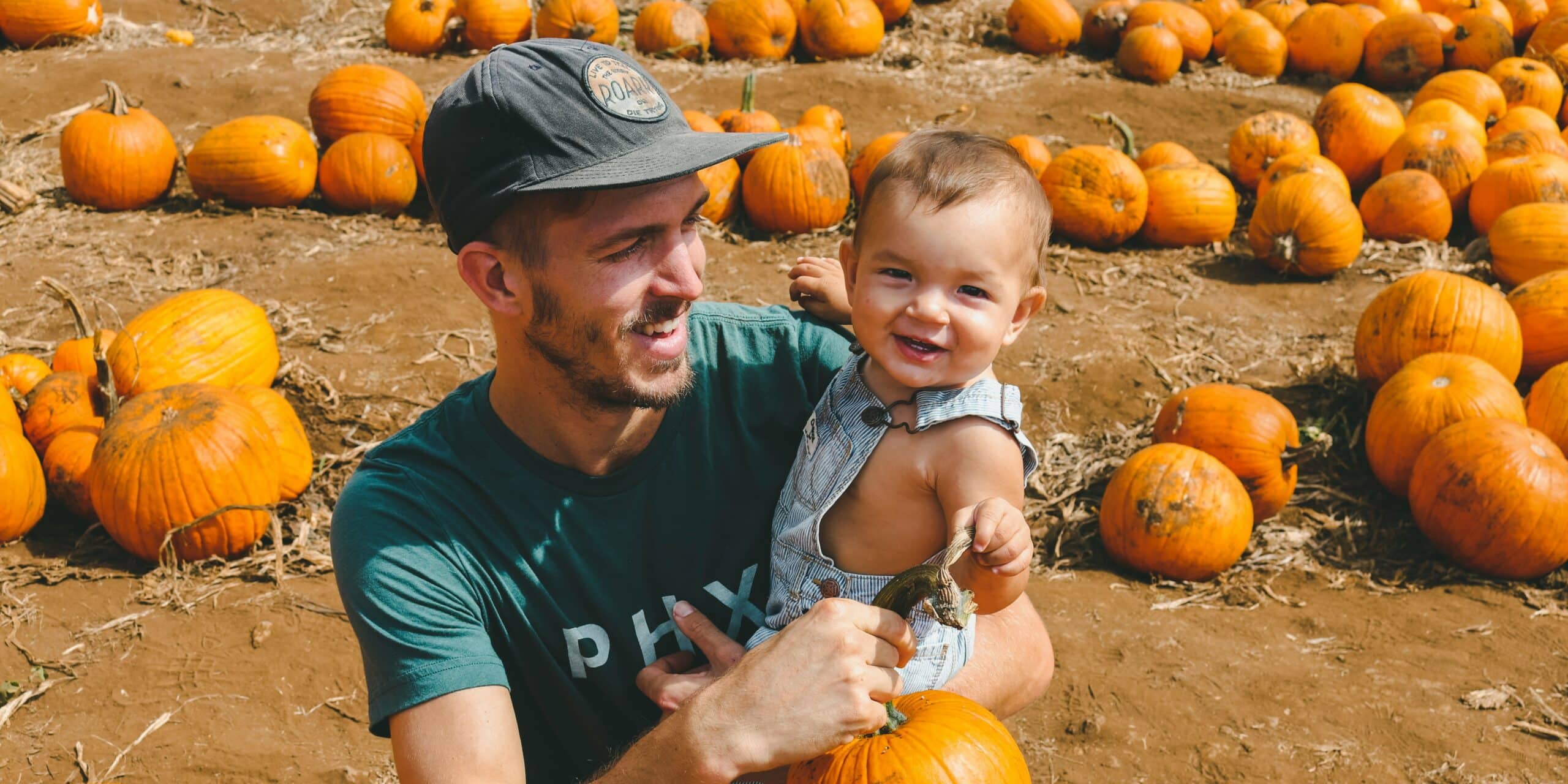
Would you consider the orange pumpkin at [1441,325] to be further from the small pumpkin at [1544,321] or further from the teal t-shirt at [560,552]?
the teal t-shirt at [560,552]

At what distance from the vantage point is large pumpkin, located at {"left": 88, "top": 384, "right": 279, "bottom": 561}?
4.79 m

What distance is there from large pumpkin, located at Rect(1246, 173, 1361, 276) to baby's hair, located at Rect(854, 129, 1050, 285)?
5.56 metres

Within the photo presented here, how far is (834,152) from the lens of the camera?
27.5 feet

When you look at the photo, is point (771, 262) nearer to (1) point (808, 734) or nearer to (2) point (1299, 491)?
(2) point (1299, 491)

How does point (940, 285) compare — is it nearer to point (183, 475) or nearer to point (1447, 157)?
point (183, 475)

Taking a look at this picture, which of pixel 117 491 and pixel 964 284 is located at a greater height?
pixel 964 284

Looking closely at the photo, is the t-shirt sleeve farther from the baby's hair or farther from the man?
the baby's hair

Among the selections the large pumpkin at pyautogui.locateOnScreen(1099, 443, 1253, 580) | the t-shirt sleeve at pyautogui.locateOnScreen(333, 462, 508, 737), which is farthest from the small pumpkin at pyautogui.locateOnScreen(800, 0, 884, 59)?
the t-shirt sleeve at pyautogui.locateOnScreen(333, 462, 508, 737)

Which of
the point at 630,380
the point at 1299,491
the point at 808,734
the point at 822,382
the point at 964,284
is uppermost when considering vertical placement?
the point at 964,284

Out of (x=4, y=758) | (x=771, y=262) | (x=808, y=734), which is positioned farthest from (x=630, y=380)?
(x=771, y=262)

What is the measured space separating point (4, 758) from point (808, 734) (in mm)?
3234

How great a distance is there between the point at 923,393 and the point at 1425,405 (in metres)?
3.84

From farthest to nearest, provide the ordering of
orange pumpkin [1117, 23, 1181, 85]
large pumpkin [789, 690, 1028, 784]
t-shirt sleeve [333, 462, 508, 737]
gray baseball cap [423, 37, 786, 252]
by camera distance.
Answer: orange pumpkin [1117, 23, 1181, 85]
gray baseball cap [423, 37, 786, 252]
t-shirt sleeve [333, 462, 508, 737]
large pumpkin [789, 690, 1028, 784]

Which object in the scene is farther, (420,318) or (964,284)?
(420,318)
